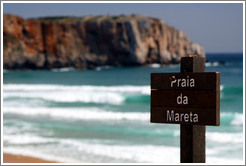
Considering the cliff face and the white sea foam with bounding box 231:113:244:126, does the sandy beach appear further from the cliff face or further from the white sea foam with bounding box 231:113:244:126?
the cliff face

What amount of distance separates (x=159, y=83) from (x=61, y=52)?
63.8 meters

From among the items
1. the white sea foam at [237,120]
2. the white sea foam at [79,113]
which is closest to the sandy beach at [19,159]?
the white sea foam at [79,113]

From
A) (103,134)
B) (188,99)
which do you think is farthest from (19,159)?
(188,99)

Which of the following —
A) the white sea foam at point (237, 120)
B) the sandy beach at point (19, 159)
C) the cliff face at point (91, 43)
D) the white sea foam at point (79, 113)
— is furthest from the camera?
the cliff face at point (91, 43)

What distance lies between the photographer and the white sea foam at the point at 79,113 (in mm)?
15000

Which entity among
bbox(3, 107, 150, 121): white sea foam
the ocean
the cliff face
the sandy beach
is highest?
the cliff face

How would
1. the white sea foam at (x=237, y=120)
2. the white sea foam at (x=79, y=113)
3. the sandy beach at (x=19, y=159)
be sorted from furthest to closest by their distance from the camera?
the white sea foam at (x=79, y=113) < the white sea foam at (x=237, y=120) < the sandy beach at (x=19, y=159)

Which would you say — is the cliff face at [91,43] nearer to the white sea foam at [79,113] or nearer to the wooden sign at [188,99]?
the white sea foam at [79,113]

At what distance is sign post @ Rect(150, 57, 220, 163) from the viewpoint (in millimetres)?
3225

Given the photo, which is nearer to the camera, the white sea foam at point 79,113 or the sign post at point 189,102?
the sign post at point 189,102

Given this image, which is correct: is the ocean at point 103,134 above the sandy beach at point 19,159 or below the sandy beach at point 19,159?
above

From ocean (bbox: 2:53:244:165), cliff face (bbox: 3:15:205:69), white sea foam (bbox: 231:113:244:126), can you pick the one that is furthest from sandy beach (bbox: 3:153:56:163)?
cliff face (bbox: 3:15:205:69)

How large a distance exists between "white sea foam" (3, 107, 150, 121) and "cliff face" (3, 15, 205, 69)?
150ft

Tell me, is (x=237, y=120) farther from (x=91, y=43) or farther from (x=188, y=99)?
(x=91, y=43)
